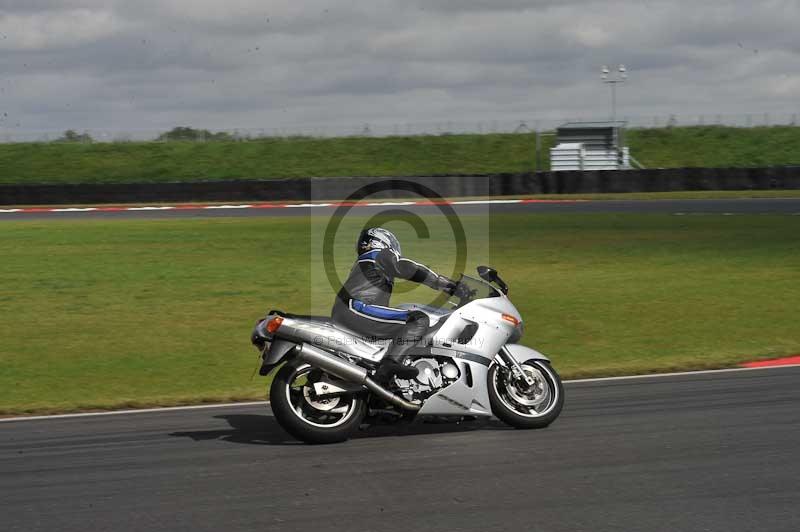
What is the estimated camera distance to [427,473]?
7062mm

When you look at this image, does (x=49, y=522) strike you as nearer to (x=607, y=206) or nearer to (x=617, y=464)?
(x=617, y=464)

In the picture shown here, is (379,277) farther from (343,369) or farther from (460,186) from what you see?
(460,186)

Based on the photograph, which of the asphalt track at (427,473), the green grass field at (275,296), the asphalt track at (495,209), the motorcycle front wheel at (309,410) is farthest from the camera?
the asphalt track at (495,209)

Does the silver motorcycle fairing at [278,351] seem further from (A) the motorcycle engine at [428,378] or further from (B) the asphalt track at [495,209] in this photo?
(B) the asphalt track at [495,209]

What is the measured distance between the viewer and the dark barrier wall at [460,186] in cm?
3606

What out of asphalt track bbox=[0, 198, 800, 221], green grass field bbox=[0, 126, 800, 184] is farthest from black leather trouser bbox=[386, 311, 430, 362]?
green grass field bbox=[0, 126, 800, 184]

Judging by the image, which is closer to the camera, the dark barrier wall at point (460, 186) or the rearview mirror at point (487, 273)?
the rearview mirror at point (487, 273)

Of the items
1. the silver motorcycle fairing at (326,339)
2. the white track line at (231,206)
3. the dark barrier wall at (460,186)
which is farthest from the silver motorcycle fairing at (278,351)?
the dark barrier wall at (460,186)

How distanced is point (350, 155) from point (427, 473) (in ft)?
169

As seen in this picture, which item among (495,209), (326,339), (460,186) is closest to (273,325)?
(326,339)

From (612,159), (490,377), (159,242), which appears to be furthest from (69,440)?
(612,159)

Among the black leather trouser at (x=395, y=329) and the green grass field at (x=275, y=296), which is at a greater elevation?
the black leather trouser at (x=395, y=329)

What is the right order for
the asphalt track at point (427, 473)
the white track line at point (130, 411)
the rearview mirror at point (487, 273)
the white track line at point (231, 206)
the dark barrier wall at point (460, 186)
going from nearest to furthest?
the asphalt track at point (427, 473) → the rearview mirror at point (487, 273) → the white track line at point (130, 411) → the white track line at point (231, 206) → the dark barrier wall at point (460, 186)

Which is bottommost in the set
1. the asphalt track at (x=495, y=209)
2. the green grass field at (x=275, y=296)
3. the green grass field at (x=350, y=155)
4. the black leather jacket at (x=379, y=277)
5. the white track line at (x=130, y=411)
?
the white track line at (x=130, y=411)
